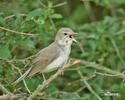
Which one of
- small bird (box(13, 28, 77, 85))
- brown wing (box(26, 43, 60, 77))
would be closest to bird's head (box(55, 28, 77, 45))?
small bird (box(13, 28, 77, 85))

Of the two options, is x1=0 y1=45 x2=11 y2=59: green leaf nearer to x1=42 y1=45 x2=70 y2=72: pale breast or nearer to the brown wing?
the brown wing

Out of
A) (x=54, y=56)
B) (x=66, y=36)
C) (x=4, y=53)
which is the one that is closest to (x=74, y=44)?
(x=66, y=36)

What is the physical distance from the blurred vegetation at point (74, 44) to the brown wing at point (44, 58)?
0.47ft

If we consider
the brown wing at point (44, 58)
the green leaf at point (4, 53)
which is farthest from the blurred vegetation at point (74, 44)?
the brown wing at point (44, 58)

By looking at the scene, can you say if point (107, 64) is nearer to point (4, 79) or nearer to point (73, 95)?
point (73, 95)

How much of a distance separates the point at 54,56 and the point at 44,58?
6.2 inches

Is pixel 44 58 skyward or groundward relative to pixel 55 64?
skyward

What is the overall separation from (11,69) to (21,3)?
1.65m

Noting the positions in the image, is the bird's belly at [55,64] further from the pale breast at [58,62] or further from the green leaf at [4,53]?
the green leaf at [4,53]

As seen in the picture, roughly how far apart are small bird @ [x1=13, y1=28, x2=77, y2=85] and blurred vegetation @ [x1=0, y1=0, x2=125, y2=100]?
0.15 metres

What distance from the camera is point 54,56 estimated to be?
166 inches

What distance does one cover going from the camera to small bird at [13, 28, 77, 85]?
404 cm

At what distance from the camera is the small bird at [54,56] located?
13.3 feet

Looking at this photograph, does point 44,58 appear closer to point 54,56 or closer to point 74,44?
point 54,56
